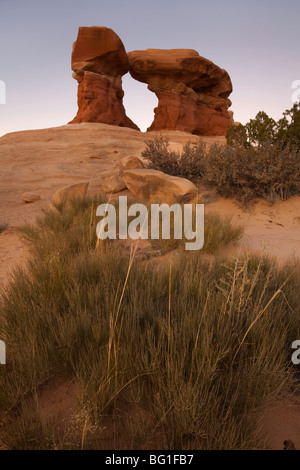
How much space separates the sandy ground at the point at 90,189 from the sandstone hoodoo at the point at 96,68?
6.44 m

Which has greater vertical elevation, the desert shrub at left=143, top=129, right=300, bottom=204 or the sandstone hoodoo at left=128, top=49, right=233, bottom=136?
the sandstone hoodoo at left=128, top=49, right=233, bottom=136

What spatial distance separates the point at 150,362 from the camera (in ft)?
4.76

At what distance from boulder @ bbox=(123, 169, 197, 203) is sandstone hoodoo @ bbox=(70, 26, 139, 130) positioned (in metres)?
19.5

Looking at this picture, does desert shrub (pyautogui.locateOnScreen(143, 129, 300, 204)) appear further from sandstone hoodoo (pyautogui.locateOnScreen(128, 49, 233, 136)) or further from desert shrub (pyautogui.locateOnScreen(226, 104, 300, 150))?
sandstone hoodoo (pyautogui.locateOnScreen(128, 49, 233, 136))

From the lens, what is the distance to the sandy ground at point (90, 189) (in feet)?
11.0

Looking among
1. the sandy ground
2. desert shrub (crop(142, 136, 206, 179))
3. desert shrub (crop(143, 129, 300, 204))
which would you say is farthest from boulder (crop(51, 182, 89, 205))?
desert shrub (crop(143, 129, 300, 204))

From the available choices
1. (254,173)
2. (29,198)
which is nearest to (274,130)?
(254,173)

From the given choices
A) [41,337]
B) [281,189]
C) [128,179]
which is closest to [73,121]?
[128,179]

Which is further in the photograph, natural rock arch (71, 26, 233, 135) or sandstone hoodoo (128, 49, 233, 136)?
sandstone hoodoo (128, 49, 233, 136)

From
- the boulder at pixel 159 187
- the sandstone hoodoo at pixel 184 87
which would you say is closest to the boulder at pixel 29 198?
the boulder at pixel 159 187

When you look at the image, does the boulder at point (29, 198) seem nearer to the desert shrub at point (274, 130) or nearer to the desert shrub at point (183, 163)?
the desert shrub at point (183, 163)

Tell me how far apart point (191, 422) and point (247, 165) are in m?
5.57

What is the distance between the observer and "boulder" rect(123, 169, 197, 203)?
5.46 meters

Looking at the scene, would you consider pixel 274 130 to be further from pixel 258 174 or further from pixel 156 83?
pixel 156 83
